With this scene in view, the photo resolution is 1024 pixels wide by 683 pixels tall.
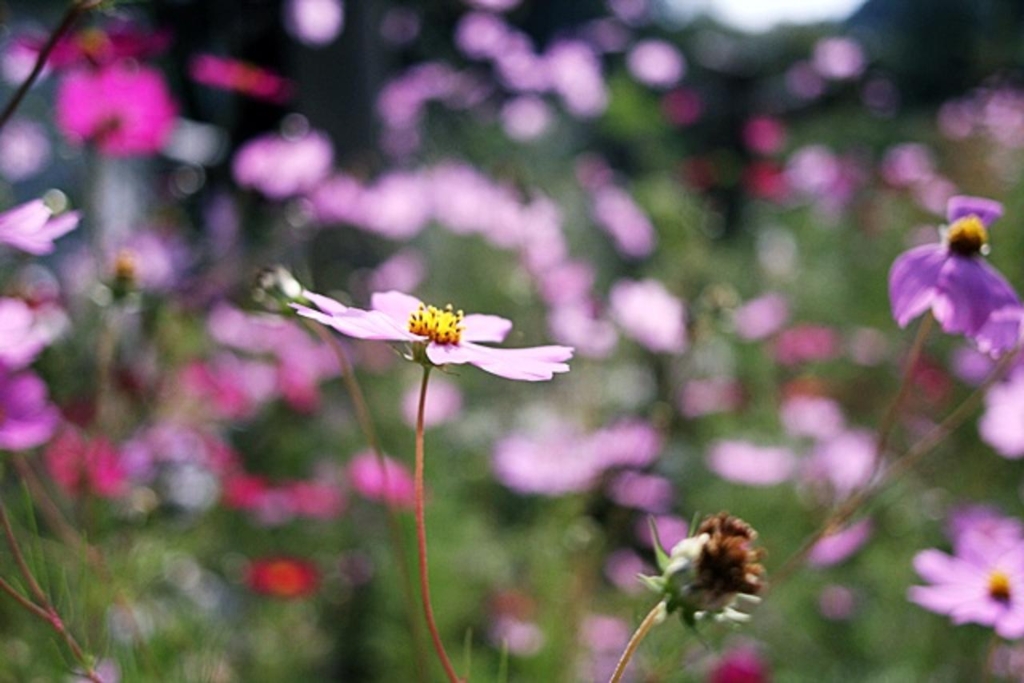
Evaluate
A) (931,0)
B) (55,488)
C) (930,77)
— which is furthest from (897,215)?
(931,0)

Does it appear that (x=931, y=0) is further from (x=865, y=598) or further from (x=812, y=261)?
(x=865, y=598)

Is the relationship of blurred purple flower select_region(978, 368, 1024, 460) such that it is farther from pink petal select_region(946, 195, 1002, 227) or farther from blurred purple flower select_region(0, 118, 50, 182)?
blurred purple flower select_region(0, 118, 50, 182)

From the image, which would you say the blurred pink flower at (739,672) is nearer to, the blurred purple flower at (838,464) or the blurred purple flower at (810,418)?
the blurred purple flower at (838,464)

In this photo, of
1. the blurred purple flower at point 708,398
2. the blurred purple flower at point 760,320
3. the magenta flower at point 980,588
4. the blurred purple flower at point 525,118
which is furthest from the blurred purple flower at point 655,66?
the magenta flower at point 980,588

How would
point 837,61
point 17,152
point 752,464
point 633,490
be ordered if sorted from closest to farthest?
point 633,490, point 752,464, point 17,152, point 837,61

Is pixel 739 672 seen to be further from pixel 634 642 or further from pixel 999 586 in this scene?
pixel 634 642

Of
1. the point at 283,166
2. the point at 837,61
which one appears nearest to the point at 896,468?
the point at 283,166
